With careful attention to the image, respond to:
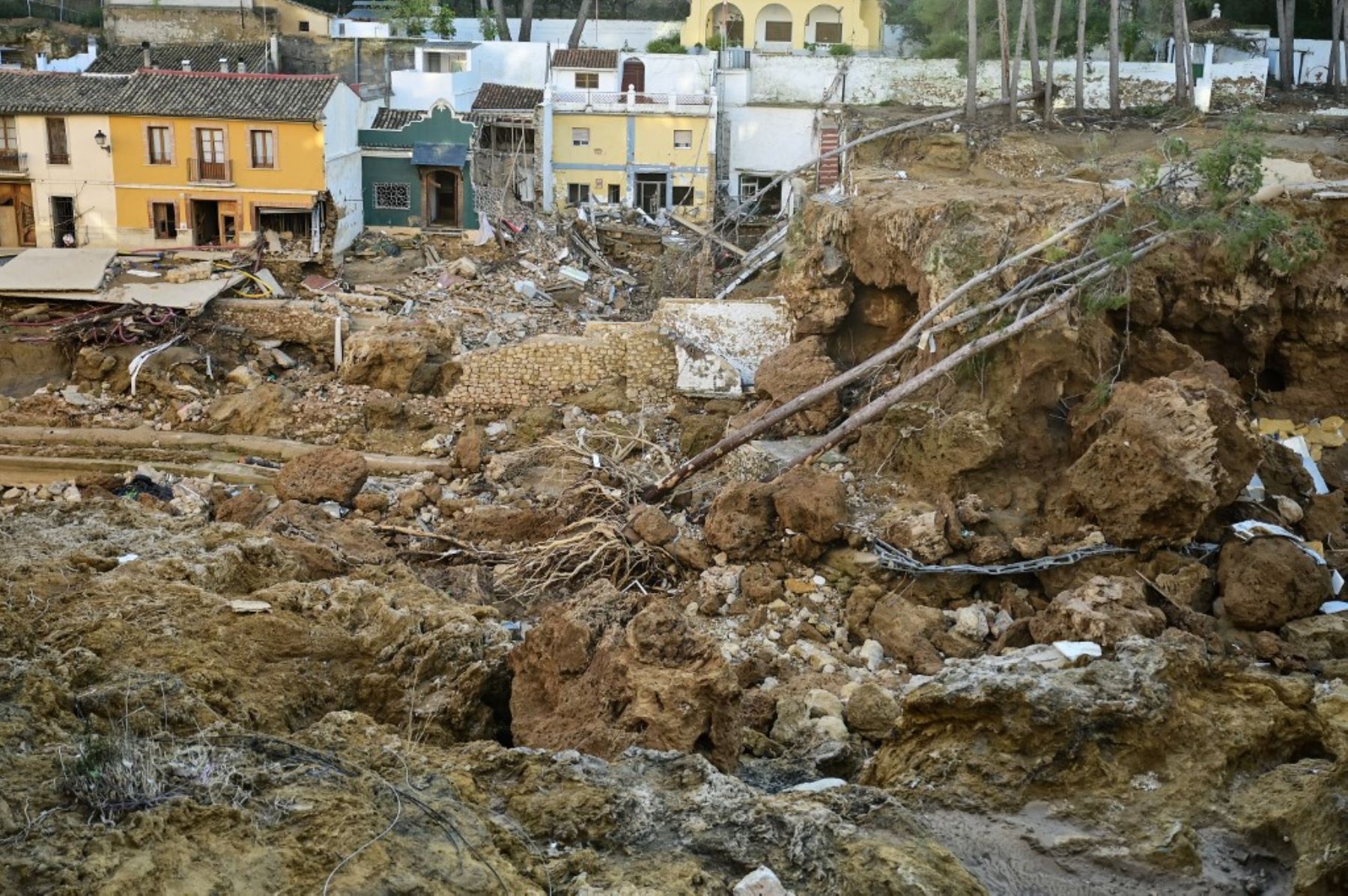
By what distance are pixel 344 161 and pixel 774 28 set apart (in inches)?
696

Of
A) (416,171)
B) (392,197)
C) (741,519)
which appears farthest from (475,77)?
(741,519)

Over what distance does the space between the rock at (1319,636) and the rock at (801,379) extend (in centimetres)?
735

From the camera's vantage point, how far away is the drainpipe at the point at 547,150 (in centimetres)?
3572

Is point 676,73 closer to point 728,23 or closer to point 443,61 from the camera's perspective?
point 728,23

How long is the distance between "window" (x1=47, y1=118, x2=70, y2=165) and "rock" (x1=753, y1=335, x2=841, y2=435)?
57.7ft

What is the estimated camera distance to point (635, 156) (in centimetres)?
3647

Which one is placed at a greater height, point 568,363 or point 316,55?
point 316,55

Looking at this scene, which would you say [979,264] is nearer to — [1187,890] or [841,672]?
[841,672]

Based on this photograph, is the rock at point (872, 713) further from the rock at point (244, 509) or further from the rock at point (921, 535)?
the rock at point (244, 509)

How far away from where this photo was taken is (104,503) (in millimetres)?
17922

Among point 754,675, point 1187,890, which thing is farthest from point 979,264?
point 1187,890

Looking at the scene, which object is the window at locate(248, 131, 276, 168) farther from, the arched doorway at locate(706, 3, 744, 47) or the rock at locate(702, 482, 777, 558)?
the rock at locate(702, 482, 777, 558)

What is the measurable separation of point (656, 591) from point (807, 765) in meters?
6.91

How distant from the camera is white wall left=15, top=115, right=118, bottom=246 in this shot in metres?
30.0
